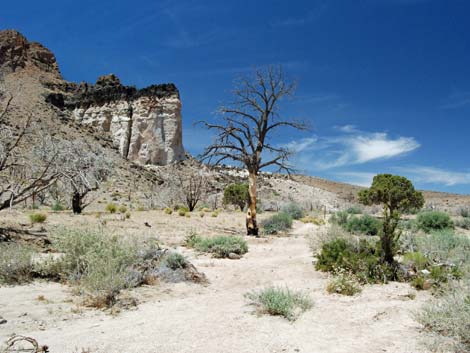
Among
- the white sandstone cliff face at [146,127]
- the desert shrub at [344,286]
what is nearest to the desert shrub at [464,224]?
the desert shrub at [344,286]

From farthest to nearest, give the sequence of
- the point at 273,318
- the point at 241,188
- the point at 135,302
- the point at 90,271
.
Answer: the point at 241,188, the point at 90,271, the point at 135,302, the point at 273,318

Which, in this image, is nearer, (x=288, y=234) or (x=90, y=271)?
(x=90, y=271)

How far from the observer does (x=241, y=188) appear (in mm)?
35156

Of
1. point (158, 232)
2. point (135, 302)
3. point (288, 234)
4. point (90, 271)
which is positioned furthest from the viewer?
point (288, 234)

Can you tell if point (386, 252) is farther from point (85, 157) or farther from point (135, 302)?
point (85, 157)

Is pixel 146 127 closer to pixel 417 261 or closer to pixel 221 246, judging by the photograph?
pixel 221 246

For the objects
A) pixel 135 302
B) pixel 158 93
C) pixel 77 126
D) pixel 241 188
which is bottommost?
pixel 135 302

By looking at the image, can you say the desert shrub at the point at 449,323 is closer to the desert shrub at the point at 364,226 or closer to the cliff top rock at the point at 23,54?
the desert shrub at the point at 364,226

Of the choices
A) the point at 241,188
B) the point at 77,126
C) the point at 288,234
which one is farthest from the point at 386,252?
the point at 77,126

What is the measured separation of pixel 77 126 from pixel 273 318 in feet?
165

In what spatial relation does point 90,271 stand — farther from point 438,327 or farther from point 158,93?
point 158,93

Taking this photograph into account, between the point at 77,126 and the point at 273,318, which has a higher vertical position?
the point at 77,126

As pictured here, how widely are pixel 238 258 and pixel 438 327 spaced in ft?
22.2

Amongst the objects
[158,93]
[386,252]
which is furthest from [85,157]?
[158,93]
